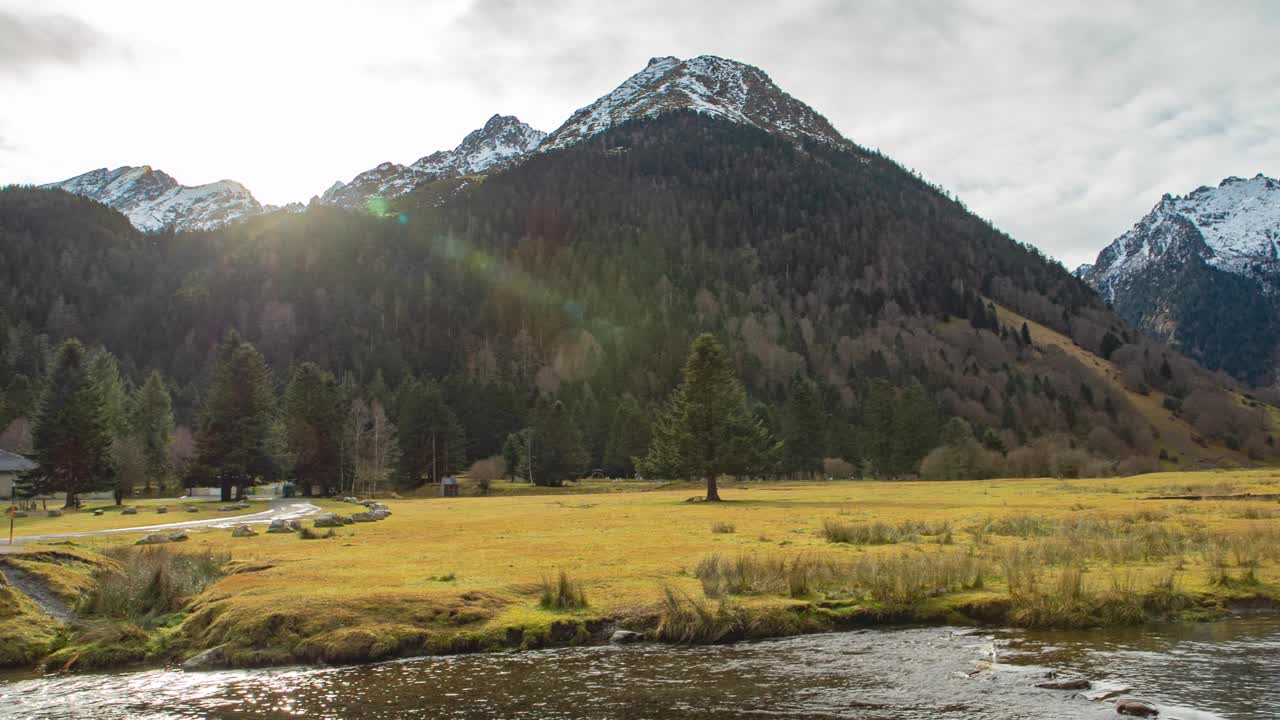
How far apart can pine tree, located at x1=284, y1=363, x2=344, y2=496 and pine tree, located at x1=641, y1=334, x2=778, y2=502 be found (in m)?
47.0

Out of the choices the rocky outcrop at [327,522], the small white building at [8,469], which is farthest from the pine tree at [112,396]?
the rocky outcrop at [327,522]

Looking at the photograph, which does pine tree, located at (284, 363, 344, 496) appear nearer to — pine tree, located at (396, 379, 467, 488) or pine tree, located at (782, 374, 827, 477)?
pine tree, located at (396, 379, 467, 488)

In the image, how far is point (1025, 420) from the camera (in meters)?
193

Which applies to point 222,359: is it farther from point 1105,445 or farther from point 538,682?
point 1105,445

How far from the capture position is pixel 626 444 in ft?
440

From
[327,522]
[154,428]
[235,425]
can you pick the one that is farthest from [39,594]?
[154,428]

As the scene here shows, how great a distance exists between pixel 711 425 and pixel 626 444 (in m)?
63.8

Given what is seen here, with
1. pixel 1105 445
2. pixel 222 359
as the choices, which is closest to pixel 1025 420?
pixel 1105 445

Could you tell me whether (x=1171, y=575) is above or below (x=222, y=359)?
below

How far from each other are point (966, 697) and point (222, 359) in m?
95.2

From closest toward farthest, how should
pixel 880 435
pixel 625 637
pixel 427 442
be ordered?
pixel 625 637 < pixel 427 442 < pixel 880 435

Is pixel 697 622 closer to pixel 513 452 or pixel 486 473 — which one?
pixel 486 473

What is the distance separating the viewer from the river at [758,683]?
552 inches

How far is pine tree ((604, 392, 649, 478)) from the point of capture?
439ft
